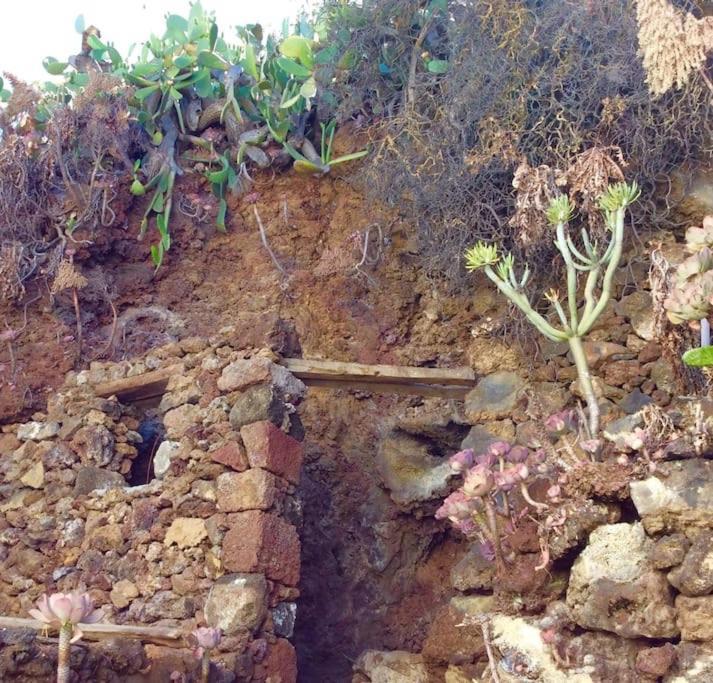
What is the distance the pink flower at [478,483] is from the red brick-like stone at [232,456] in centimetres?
131

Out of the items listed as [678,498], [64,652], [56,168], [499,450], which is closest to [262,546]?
[499,450]

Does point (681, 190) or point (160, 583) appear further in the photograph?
point (681, 190)

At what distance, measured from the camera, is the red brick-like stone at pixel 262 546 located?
4629 millimetres

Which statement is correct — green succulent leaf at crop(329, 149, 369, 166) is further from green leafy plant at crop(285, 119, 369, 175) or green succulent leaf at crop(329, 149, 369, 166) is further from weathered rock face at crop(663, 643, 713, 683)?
weathered rock face at crop(663, 643, 713, 683)

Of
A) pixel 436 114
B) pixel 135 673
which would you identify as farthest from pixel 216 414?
pixel 436 114

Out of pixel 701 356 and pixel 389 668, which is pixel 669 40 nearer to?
pixel 701 356

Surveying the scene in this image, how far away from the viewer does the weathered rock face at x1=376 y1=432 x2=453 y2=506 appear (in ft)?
21.2

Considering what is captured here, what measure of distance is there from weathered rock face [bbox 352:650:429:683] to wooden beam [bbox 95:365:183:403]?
2120 mm

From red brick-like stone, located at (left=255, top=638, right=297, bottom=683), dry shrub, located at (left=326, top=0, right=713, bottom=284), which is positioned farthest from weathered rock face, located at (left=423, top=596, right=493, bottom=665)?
dry shrub, located at (left=326, top=0, right=713, bottom=284)

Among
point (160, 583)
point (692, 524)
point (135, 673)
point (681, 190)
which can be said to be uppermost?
point (681, 190)

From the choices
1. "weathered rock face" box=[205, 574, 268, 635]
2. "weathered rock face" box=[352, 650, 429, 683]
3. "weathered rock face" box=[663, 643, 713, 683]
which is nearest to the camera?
"weathered rock face" box=[663, 643, 713, 683]

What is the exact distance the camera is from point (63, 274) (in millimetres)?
6934

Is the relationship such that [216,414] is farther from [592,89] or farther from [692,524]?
[592,89]

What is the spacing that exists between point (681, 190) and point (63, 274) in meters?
4.42
